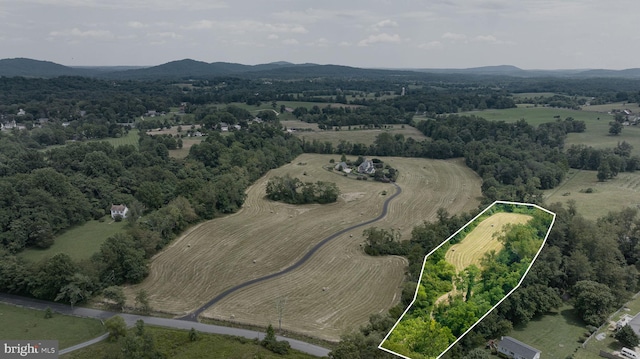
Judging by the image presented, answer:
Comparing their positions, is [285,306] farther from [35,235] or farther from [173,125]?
[173,125]

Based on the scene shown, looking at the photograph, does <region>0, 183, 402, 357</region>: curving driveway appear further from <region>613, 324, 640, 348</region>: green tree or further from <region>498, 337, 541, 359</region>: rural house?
<region>613, 324, 640, 348</region>: green tree

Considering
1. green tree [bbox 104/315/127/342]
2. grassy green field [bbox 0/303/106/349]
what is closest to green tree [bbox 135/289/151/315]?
grassy green field [bbox 0/303/106/349]

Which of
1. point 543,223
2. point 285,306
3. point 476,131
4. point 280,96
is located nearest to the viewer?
point 543,223

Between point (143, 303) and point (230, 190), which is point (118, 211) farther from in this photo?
point (143, 303)

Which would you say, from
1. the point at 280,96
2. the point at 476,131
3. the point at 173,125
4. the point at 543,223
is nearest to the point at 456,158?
the point at 476,131

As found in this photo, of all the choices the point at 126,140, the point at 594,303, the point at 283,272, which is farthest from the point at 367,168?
the point at 126,140

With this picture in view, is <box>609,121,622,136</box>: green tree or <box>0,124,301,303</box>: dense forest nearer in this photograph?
<box>0,124,301,303</box>: dense forest
